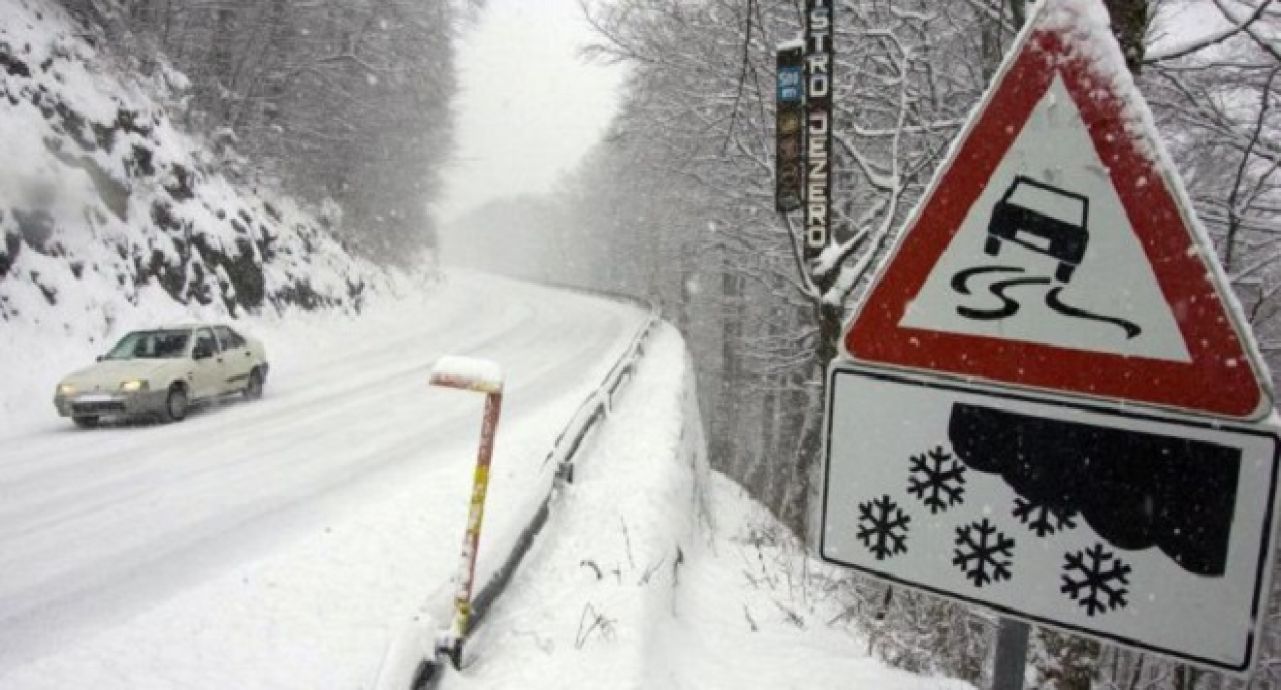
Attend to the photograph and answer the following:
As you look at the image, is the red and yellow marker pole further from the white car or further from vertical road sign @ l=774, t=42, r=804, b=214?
the white car

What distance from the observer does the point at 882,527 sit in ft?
6.13

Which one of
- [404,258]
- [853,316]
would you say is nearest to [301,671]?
[853,316]

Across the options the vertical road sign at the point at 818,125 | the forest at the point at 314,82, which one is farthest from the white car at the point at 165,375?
the forest at the point at 314,82

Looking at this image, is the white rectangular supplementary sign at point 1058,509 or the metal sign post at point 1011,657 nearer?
the white rectangular supplementary sign at point 1058,509

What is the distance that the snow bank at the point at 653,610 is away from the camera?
4.10 metres

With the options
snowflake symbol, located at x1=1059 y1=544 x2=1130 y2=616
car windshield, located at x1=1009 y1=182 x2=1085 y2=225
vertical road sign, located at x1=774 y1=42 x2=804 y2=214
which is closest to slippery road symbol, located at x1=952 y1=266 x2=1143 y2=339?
car windshield, located at x1=1009 y1=182 x2=1085 y2=225

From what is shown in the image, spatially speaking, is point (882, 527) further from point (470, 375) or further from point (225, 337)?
point (225, 337)

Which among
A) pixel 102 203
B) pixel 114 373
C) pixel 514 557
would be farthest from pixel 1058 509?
pixel 102 203

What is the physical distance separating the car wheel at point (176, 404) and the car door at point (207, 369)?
0.83 ft

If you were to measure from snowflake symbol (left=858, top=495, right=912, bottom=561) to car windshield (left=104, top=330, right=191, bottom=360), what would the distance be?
13.3 metres

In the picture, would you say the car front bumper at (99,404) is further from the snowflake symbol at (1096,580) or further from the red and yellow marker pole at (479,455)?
the snowflake symbol at (1096,580)

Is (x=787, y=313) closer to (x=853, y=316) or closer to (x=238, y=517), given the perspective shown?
(x=238, y=517)

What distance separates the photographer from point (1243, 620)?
4.71ft

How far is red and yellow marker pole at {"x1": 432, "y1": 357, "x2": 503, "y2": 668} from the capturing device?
3.98 m
